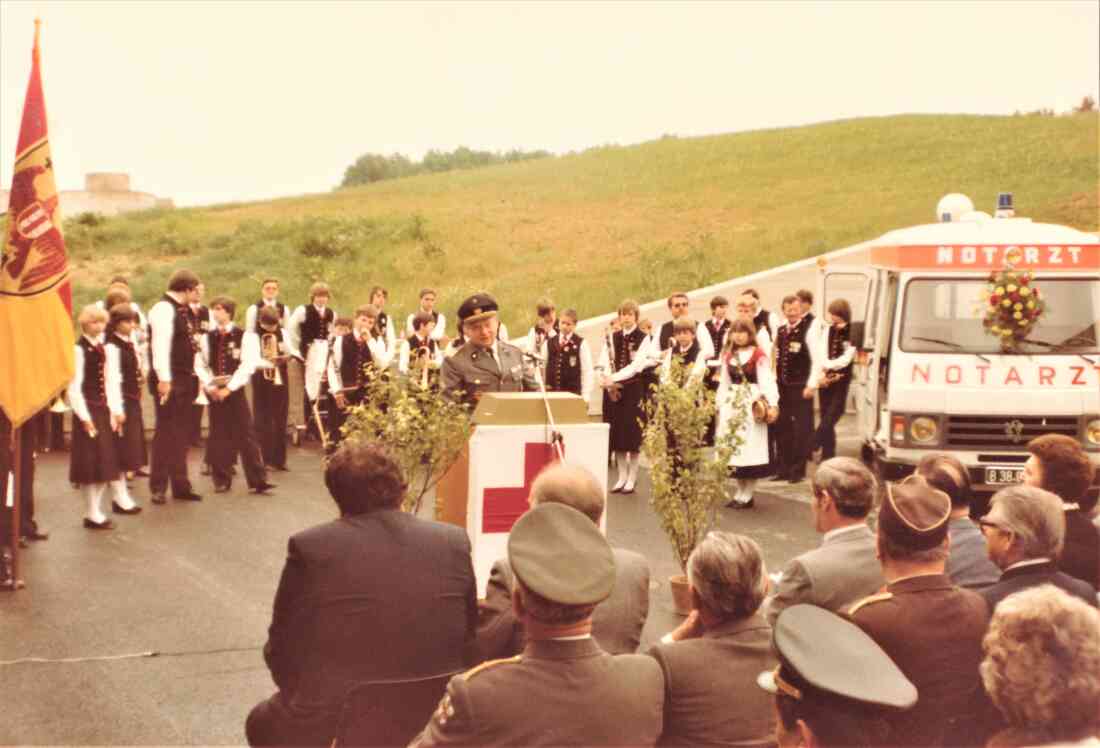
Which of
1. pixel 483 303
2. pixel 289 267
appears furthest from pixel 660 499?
pixel 289 267

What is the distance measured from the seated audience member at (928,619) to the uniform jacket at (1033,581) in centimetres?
28

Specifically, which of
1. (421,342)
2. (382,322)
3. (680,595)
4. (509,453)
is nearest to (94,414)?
(680,595)

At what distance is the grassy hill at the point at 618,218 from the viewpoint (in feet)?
120

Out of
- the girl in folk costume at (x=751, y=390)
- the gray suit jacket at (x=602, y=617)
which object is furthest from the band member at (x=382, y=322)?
the gray suit jacket at (x=602, y=617)

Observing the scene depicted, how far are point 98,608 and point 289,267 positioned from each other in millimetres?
33705

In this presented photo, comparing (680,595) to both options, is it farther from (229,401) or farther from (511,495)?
(229,401)

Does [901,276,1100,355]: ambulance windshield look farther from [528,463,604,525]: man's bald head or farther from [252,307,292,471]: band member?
[528,463,604,525]: man's bald head

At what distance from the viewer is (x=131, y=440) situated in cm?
1199

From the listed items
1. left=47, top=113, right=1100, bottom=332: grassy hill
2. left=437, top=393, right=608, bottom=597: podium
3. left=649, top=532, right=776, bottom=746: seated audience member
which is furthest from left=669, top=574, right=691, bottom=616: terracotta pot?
left=47, top=113, right=1100, bottom=332: grassy hill

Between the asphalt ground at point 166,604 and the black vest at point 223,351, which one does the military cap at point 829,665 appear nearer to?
the asphalt ground at point 166,604

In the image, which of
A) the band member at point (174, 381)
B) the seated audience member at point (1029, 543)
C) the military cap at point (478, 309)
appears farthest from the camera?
the band member at point (174, 381)

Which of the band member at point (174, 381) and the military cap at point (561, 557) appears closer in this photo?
the military cap at point (561, 557)

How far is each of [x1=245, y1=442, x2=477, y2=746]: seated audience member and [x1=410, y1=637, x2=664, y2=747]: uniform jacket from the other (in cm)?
90

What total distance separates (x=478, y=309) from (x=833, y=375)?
8.00 metres
